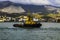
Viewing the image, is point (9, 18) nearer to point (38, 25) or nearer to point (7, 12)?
point (7, 12)

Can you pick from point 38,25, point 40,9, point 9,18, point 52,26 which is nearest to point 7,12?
point 9,18

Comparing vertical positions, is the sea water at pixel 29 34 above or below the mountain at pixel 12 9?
below

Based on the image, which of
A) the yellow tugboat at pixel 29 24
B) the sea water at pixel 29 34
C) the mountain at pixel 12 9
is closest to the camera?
the sea water at pixel 29 34

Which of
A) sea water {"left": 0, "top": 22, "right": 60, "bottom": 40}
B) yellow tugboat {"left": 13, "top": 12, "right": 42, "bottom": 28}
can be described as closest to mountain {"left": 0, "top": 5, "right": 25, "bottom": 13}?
sea water {"left": 0, "top": 22, "right": 60, "bottom": 40}

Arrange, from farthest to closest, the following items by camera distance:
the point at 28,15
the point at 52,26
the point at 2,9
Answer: the point at 52,26, the point at 28,15, the point at 2,9

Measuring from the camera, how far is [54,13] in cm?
2256

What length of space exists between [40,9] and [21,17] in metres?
1.52

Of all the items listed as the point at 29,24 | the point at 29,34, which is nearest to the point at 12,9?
the point at 29,34

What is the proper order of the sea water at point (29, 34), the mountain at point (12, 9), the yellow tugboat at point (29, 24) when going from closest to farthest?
the sea water at point (29, 34) → the mountain at point (12, 9) → the yellow tugboat at point (29, 24)

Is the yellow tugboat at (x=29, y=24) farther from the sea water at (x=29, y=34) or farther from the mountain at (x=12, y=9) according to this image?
the mountain at (x=12, y=9)

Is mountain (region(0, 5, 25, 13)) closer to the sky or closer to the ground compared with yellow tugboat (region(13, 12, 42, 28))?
closer to the sky

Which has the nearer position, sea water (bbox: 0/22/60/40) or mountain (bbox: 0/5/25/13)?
sea water (bbox: 0/22/60/40)

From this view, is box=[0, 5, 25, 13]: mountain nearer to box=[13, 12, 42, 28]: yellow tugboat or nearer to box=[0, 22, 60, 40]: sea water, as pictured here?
box=[0, 22, 60, 40]: sea water

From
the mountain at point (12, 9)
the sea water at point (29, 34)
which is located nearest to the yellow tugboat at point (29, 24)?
the sea water at point (29, 34)
